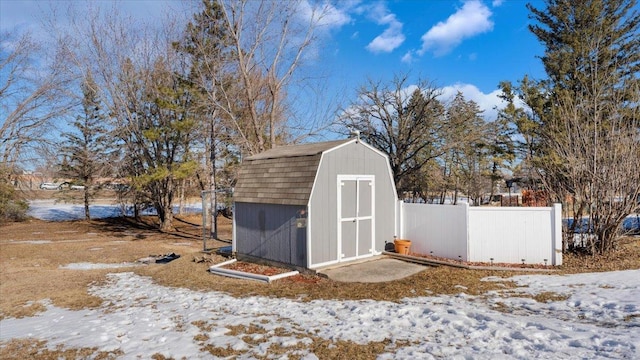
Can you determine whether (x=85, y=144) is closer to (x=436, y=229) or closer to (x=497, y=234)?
(x=436, y=229)

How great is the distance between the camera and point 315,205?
8.61 meters

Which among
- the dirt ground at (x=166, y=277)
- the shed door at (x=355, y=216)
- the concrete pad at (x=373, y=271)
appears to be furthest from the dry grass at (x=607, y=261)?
the shed door at (x=355, y=216)

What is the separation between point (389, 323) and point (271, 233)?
4.97 metres

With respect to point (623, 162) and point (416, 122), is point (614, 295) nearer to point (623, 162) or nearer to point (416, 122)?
point (623, 162)

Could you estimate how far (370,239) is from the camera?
9.81 meters

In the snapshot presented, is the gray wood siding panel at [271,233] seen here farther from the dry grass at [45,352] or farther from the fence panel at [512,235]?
the dry grass at [45,352]

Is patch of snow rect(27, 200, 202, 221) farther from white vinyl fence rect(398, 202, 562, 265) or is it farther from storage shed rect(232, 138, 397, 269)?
white vinyl fence rect(398, 202, 562, 265)

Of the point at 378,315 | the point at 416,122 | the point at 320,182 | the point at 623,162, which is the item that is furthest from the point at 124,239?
the point at 623,162

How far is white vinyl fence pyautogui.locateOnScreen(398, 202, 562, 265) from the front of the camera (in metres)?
8.56

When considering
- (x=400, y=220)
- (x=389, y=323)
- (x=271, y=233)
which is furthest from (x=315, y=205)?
(x=389, y=323)

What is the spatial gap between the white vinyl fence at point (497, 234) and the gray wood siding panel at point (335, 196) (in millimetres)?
1206

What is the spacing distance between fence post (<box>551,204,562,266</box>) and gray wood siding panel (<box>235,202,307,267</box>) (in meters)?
5.55

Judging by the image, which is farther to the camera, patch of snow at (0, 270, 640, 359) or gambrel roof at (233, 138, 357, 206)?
gambrel roof at (233, 138, 357, 206)

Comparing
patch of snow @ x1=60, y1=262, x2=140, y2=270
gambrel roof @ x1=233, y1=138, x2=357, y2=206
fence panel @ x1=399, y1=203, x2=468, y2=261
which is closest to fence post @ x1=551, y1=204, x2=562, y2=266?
fence panel @ x1=399, y1=203, x2=468, y2=261
